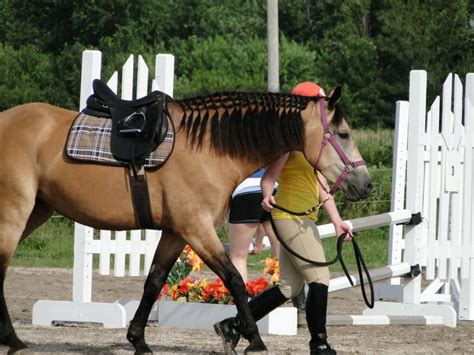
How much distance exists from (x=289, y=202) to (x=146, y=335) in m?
1.97

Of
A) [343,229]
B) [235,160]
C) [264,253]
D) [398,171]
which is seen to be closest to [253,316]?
[343,229]

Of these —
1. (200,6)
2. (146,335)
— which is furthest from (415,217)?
(200,6)

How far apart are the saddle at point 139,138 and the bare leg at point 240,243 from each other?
5.64ft

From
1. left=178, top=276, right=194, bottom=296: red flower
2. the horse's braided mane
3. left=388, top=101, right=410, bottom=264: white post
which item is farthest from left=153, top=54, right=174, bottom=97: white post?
left=388, top=101, right=410, bottom=264: white post

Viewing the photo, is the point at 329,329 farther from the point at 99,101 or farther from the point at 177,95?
the point at 177,95

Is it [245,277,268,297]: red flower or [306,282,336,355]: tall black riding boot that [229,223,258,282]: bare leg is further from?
[306,282,336,355]: tall black riding boot

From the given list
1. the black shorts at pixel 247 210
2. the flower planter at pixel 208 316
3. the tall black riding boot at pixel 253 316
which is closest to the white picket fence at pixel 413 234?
the flower planter at pixel 208 316

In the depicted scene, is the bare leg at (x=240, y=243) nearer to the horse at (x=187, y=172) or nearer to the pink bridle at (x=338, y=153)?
the horse at (x=187, y=172)

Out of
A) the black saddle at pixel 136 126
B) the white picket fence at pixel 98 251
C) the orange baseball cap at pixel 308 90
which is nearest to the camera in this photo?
the black saddle at pixel 136 126

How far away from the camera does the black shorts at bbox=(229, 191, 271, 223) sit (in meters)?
8.88

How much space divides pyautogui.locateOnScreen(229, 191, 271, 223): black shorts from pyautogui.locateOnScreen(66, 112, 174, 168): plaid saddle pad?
1.79 m

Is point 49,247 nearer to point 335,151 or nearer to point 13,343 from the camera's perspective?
point 13,343

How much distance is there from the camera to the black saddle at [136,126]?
712 centimetres

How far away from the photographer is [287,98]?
7.23 m
